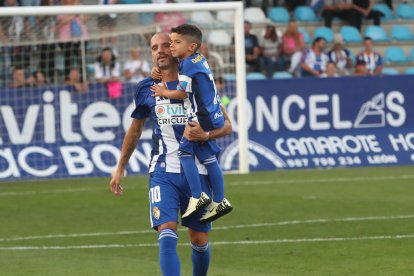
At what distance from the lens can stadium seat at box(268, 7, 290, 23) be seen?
27.3m

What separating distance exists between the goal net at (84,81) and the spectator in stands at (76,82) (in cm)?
2

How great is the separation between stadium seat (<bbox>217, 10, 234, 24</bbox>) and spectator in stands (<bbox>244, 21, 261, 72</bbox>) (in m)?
2.03

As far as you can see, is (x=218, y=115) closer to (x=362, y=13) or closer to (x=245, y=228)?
(x=245, y=228)

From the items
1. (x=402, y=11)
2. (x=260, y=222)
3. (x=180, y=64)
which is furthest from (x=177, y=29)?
(x=402, y=11)

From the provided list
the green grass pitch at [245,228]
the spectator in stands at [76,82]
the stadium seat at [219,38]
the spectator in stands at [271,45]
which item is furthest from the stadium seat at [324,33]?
the spectator in stands at [76,82]

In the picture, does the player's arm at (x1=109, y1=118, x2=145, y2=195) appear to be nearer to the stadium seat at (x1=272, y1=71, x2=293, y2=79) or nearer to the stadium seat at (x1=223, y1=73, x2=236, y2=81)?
the stadium seat at (x1=223, y1=73, x2=236, y2=81)

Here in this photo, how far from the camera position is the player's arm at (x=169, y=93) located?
29.6 ft

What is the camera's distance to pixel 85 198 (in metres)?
17.8

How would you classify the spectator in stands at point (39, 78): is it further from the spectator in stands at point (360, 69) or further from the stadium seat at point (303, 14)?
the stadium seat at point (303, 14)

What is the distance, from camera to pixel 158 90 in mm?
9125

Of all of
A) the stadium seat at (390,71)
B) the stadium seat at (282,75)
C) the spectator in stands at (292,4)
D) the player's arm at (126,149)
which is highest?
the player's arm at (126,149)

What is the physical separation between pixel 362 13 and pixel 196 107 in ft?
64.8

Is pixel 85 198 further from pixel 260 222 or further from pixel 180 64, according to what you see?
pixel 180 64

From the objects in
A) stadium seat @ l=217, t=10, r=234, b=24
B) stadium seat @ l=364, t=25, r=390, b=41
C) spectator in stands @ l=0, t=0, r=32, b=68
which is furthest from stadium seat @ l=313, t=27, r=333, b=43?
spectator in stands @ l=0, t=0, r=32, b=68
